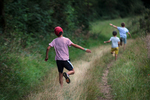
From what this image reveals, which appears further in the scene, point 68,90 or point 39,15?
point 39,15

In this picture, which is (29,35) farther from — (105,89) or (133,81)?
(133,81)

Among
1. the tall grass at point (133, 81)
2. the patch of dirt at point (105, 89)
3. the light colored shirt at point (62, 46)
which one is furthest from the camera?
the patch of dirt at point (105, 89)

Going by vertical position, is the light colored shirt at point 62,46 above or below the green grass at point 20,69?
above

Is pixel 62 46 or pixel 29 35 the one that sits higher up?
pixel 62 46

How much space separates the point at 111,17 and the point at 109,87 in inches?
1324

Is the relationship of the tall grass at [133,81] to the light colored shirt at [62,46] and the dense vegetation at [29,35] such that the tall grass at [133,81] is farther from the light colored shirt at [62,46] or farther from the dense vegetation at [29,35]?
the dense vegetation at [29,35]

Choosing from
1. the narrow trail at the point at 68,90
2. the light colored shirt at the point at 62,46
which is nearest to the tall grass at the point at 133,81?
the narrow trail at the point at 68,90

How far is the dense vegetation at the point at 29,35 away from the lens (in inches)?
232

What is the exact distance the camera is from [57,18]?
13.4m

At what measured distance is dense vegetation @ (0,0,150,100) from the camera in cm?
589

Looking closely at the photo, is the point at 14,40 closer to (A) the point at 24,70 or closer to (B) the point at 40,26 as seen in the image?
(A) the point at 24,70

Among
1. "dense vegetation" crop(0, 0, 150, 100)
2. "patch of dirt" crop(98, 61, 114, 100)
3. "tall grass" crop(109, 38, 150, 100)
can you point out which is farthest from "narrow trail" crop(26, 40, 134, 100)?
"dense vegetation" crop(0, 0, 150, 100)

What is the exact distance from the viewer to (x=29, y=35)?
9930 millimetres

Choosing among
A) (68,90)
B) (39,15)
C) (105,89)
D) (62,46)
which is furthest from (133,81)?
(39,15)
